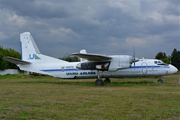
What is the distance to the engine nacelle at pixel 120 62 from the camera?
16.3m

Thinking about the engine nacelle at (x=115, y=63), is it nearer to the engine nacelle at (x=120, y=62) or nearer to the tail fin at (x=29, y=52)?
the engine nacelle at (x=120, y=62)

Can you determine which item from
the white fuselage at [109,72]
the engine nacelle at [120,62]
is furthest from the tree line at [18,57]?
the engine nacelle at [120,62]

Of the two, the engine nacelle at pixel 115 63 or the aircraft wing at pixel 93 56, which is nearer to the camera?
the aircraft wing at pixel 93 56

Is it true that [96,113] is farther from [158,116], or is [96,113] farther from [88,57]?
[88,57]

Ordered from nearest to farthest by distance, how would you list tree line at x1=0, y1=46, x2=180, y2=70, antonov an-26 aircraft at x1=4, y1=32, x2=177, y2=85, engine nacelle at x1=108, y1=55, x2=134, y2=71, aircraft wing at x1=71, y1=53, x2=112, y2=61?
aircraft wing at x1=71, y1=53, x2=112, y2=61 → engine nacelle at x1=108, y1=55, x2=134, y2=71 → antonov an-26 aircraft at x1=4, y1=32, x2=177, y2=85 → tree line at x1=0, y1=46, x2=180, y2=70

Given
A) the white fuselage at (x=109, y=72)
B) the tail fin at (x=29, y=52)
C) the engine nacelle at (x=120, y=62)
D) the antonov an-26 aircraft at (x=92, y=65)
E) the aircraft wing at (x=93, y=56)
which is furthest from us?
the tail fin at (x=29, y=52)

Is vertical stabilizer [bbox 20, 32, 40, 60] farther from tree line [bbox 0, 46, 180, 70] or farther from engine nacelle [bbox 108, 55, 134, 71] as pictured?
tree line [bbox 0, 46, 180, 70]

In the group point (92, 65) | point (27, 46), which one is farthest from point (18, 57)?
point (92, 65)

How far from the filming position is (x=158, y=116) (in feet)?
18.4

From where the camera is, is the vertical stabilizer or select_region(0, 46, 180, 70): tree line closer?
the vertical stabilizer

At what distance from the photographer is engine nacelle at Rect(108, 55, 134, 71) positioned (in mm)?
16344

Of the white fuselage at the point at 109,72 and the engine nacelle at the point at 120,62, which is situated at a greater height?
the engine nacelle at the point at 120,62

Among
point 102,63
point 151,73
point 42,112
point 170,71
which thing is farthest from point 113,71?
point 42,112

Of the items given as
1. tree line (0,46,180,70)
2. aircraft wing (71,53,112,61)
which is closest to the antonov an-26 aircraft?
aircraft wing (71,53,112,61)
